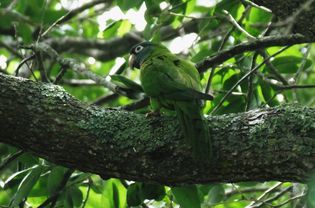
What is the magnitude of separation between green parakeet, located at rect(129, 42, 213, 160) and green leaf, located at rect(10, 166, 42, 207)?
0.85 meters

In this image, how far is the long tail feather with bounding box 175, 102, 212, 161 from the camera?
9.09 ft

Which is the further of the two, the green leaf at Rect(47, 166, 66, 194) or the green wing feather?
the green leaf at Rect(47, 166, 66, 194)

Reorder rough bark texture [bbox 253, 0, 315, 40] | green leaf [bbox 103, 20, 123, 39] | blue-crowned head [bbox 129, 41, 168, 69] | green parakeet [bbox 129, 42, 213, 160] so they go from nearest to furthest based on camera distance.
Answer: green parakeet [bbox 129, 42, 213, 160], rough bark texture [bbox 253, 0, 315, 40], blue-crowned head [bbox 129, 41, 168, 69], green leaf [bbox 103, 20, 123, 39]

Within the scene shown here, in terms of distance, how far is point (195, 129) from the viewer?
2.90m

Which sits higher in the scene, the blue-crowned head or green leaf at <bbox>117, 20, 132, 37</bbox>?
green leaf at <bbox>117, 20, 132, 37</bbox>

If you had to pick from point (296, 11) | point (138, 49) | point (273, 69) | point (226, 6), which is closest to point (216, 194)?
point (273, 69)

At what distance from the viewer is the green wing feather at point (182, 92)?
9.29ft

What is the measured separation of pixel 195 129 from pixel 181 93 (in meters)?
0.33

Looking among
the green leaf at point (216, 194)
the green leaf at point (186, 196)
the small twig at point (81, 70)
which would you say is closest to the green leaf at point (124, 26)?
the small twig at point (81, 70)

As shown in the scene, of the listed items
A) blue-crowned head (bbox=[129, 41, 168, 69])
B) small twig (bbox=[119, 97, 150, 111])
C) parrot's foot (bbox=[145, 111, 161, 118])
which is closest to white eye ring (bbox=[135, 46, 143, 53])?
blue-crowned head (bbox=[129, 41, 168, 69])

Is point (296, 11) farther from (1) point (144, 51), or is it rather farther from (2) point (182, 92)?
(1) point (144, 51)

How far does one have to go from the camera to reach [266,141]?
108 inches

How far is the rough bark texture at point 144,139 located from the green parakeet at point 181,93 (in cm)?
7

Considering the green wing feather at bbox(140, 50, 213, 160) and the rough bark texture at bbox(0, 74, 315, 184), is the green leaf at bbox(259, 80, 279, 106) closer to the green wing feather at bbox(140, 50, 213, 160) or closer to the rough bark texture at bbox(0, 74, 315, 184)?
the green wing feather at bbox(140, 50, 213, 160)
